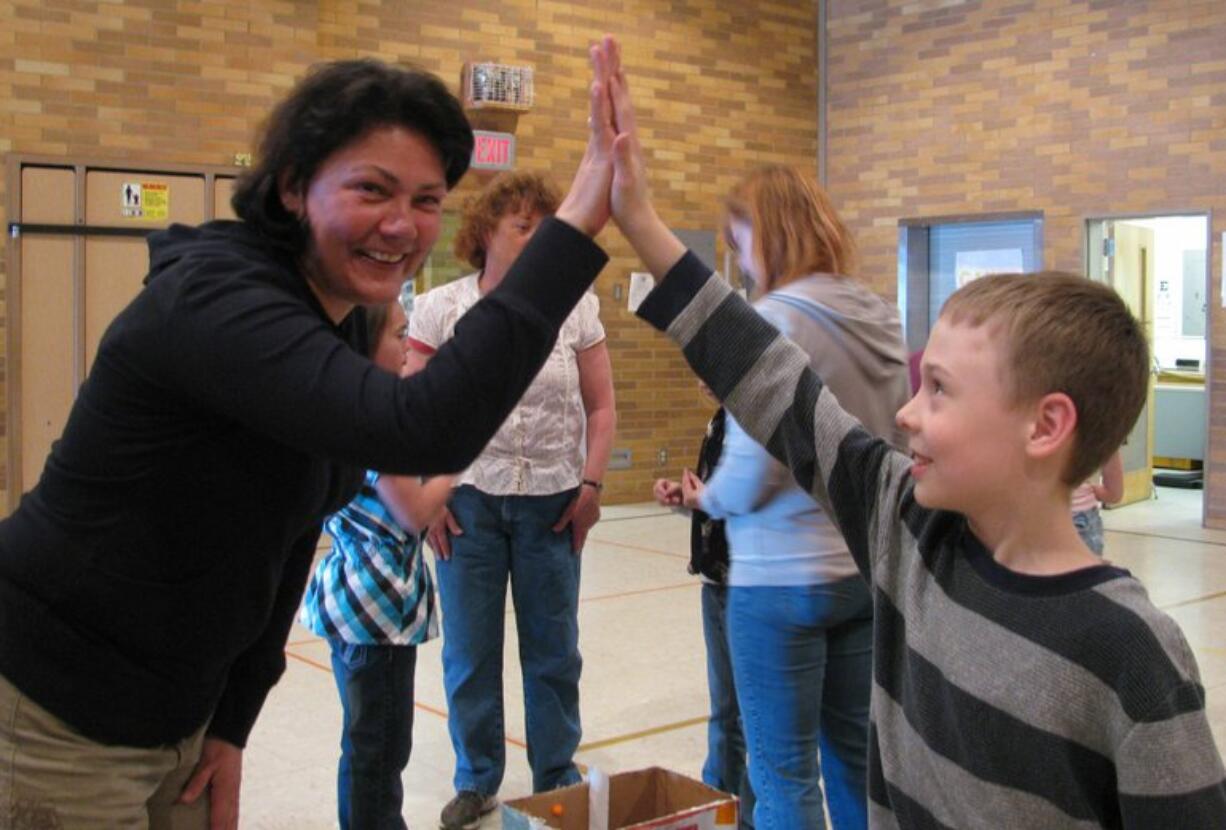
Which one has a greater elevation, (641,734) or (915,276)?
(915,276)

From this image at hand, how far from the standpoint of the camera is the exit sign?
32.1 feet

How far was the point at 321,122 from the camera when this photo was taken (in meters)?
1.53

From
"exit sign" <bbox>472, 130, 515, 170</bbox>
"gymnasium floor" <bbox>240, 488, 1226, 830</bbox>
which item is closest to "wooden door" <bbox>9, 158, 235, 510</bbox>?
"exit sign" <bbox>472, 130, 515, 170</bbox>

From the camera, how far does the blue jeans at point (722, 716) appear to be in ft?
11.0

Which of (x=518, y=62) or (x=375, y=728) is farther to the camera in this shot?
(x=518, y=62)

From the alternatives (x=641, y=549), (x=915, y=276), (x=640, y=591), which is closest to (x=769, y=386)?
(x=640, y=591)

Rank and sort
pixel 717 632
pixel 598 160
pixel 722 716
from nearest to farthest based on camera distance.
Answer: pixel 598 160, pixel 717 632, pixel 722 716

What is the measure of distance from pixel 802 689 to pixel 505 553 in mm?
1355

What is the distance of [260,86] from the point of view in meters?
8.75

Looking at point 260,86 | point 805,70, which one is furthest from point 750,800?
point 805,70

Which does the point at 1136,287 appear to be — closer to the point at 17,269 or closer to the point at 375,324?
the point at 17,269

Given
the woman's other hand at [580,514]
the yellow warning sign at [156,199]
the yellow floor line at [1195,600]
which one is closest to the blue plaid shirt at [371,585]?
the woman's other hand at [580,514]

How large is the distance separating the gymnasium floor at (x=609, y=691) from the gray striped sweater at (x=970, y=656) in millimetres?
2443

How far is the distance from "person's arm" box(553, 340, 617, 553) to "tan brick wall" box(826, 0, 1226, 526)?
23.5 feet
